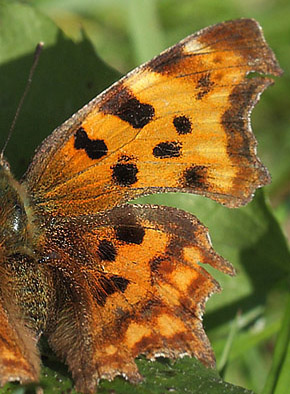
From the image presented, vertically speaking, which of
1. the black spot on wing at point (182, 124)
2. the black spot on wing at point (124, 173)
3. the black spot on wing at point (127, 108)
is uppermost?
the black spot on wing at point (127, 108)

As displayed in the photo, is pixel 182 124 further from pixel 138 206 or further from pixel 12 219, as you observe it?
pixel 12 219

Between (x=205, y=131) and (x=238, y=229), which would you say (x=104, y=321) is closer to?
(x=205, y=131)

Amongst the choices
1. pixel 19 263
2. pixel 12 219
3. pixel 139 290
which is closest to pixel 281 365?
pixel 139 290

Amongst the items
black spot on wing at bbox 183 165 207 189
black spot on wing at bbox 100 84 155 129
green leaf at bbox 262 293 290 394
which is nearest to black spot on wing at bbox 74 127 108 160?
black spot on wing at bbox 100 84 155 129

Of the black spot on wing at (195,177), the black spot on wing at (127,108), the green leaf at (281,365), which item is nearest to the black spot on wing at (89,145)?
the black spot on wing at (127,108)

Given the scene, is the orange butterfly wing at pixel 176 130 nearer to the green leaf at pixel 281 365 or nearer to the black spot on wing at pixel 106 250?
the black spot on wing at pixel 106 250

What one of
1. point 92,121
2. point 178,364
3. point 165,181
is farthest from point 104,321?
point 92,121
